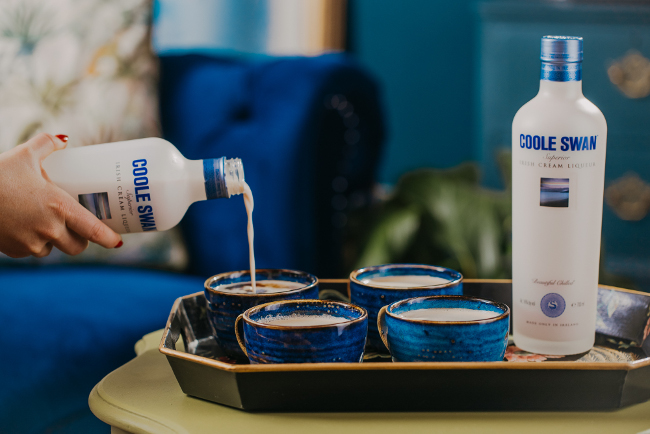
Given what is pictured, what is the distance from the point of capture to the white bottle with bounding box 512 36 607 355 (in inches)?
24.7

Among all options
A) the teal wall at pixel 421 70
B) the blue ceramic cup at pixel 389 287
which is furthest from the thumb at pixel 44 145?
the teal wall at pixel 421 70

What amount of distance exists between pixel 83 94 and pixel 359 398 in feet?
3.84

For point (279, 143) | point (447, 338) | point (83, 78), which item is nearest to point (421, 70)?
point (279, 143)

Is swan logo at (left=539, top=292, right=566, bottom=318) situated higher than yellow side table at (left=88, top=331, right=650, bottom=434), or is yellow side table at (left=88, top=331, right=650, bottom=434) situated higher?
swan logo at (left=539, top=292, right=566, bottom=318)

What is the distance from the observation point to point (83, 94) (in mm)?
1519

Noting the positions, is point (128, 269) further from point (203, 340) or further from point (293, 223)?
point (203, 340)

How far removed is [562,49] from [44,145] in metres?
0.54

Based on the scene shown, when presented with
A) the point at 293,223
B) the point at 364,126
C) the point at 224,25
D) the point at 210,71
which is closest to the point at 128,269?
the point at 293,223

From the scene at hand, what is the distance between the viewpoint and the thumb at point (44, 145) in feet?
2.46

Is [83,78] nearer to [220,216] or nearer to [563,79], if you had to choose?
[220,216]

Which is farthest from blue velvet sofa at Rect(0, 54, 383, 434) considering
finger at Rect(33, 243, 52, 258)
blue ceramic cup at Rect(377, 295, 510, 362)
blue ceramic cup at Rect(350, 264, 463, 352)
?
blue ceramic cup at Rect(377, 295, 510, 362)

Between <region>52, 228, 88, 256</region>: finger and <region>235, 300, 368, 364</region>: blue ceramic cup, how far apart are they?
0.95 ft

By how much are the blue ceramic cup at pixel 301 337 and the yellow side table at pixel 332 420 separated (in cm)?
5

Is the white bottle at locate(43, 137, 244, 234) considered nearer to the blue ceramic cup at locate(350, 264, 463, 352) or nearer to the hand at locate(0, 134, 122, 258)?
the hand at locate(0, 134, 122, 258)
